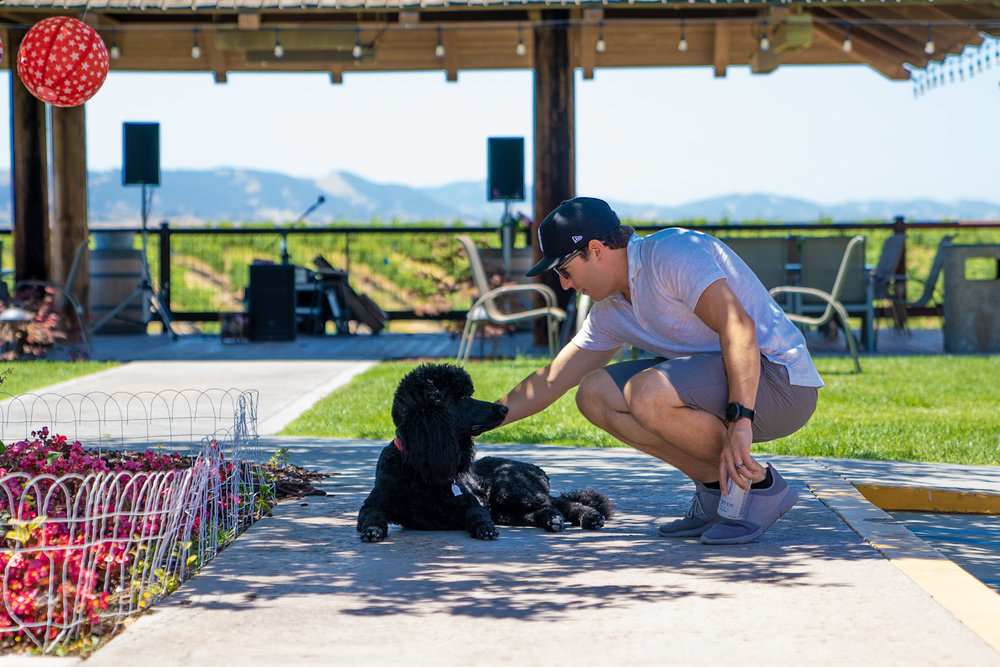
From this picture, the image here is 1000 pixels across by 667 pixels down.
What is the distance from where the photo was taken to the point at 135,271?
14.3 metres

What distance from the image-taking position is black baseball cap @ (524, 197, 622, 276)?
11.7 ft

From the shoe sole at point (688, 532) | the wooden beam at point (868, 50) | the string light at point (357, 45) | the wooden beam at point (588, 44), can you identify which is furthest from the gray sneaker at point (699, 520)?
the wooden beam at point (868, 50)

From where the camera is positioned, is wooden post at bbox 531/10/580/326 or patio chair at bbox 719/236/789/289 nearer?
patio chair at bbox 719/236/789/289

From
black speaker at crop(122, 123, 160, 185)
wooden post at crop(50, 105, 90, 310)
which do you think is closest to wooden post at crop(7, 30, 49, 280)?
wooden post at crop(50, 105, 90, 310)

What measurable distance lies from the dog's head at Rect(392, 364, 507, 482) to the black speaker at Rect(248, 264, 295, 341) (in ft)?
31.0

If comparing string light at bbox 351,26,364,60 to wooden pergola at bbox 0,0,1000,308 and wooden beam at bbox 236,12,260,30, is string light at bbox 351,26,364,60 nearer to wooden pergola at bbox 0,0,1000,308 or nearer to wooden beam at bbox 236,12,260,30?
wooden pergola at bbox 0,0,1000,308

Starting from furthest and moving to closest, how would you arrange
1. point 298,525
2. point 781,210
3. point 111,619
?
point 781,210, point 298,525, point 111,619

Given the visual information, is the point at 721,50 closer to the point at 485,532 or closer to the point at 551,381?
the point at 551,381

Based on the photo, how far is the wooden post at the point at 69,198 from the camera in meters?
11.6

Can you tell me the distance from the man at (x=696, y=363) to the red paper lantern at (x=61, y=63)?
295 centimetres

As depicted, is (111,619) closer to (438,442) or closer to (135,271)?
(438,442)

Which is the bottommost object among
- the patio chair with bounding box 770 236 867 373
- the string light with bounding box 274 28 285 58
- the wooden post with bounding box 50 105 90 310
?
the patio chair with bounding box 770 236 867 373

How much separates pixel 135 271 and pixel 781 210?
171 metres

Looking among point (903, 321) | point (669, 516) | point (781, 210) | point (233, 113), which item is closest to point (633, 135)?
point (781, 210)
